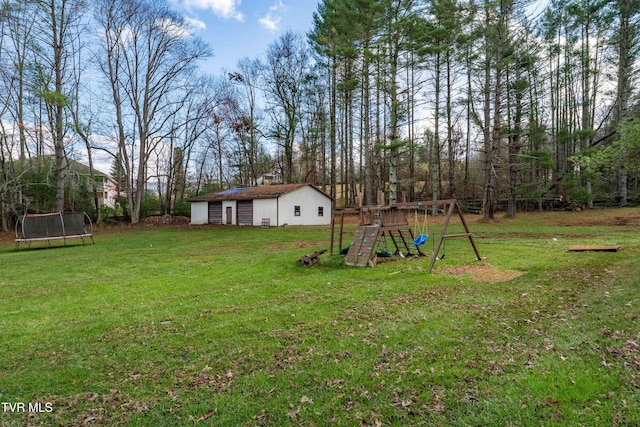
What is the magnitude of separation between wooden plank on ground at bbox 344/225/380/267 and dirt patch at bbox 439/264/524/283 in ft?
5.20

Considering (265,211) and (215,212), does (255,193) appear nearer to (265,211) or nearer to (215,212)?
(265,211)

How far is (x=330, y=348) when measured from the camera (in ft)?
11.6

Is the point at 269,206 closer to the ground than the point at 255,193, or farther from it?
closer to the ground

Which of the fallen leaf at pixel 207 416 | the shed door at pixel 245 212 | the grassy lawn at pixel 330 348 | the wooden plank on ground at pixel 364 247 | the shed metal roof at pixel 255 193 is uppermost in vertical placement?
the shed metal roof at pixel 255 193

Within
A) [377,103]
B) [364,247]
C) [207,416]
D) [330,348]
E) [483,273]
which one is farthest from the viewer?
[377,103]

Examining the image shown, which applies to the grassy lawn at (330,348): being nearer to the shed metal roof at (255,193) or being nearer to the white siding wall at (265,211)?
the white siding wall at (265,211)

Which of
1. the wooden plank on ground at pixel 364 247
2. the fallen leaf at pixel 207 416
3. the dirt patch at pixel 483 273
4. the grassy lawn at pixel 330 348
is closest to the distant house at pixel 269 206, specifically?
the wooden plank on ground at pixel 364 247

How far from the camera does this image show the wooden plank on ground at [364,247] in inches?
309

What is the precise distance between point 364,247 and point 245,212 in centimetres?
1755

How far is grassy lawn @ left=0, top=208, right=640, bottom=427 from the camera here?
250 centimetres

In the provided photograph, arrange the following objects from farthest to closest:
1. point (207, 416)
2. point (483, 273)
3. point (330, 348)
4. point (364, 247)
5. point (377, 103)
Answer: point (377, 103)
point (364, 247)
point (483, 273)
point (330, 348)
point (207, 416)

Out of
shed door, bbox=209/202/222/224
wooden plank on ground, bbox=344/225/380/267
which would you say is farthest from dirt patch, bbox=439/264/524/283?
shed door, bbox=209/202/222/224

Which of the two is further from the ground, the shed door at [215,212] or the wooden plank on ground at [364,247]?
the shed door at [215,212]

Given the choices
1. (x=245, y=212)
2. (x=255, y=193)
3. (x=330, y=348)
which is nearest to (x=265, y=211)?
(x=255, y=193)
